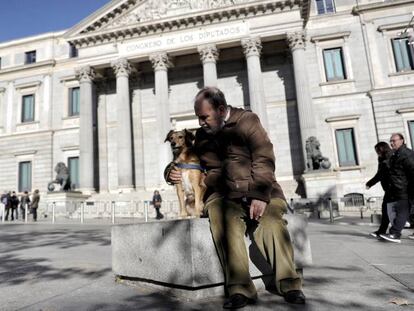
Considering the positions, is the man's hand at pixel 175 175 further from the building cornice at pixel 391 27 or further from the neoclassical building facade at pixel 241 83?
the building cornice at pixel 391 27

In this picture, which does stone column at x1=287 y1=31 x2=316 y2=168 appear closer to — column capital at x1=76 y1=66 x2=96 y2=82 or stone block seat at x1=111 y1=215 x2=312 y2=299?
column capital at x1=76 y1=66 x2=96 y2=82

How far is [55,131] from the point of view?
28.3 meters

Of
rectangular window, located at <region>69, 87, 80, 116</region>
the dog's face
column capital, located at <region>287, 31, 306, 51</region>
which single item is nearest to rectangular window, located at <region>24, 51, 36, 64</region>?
rectangular window, located at <region>69, 87, 80, 116</region>

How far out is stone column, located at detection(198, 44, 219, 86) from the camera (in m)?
23.1

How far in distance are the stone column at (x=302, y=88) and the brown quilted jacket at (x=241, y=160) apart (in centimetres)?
1902

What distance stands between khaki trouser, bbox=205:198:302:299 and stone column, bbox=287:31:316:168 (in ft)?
63.2

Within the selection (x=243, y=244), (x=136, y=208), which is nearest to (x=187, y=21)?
(x=136, y=208)

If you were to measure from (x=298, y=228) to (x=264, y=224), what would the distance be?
2.83ft

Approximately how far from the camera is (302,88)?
72.7 feet

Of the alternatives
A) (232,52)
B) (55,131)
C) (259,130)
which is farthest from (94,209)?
(259,130)

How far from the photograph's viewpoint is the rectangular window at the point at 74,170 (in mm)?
27344

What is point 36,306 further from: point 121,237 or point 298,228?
point 298,228

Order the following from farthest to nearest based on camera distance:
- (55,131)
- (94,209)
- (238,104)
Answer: (55,131)
(238,104)
(94,209)

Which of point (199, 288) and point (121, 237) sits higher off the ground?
point (121, 237)
